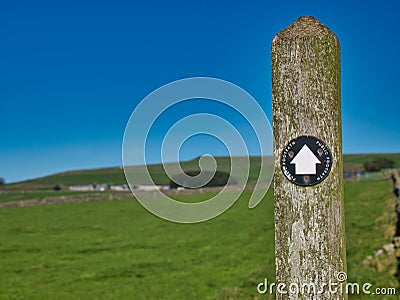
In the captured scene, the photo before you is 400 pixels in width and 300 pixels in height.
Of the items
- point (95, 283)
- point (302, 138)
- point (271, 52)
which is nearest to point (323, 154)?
point (302, 138)

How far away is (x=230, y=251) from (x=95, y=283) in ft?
16.2

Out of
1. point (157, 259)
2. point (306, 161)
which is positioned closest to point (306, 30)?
point (306, 161)

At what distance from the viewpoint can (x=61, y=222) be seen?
28531 millimetres

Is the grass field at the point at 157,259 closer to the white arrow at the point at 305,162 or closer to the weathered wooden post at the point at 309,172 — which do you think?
the weathered wooden post at the point at 309,172

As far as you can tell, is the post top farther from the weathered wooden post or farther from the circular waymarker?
the circular waymarker

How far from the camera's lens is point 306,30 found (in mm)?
3242

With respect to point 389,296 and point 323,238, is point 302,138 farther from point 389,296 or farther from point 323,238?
point 389,296

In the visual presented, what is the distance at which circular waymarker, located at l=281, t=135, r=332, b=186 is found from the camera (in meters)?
3.09

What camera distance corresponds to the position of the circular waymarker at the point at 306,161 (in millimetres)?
3094

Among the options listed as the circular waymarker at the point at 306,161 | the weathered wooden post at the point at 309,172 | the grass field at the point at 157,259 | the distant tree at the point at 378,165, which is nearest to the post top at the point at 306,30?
the weathered wooden post at the point at 309,172

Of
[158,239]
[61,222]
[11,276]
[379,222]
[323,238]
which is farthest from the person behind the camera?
[61,222]

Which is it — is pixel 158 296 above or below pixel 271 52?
below

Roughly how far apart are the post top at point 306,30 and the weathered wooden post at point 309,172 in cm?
4

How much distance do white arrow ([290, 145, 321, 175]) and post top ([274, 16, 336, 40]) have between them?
0.69 m
